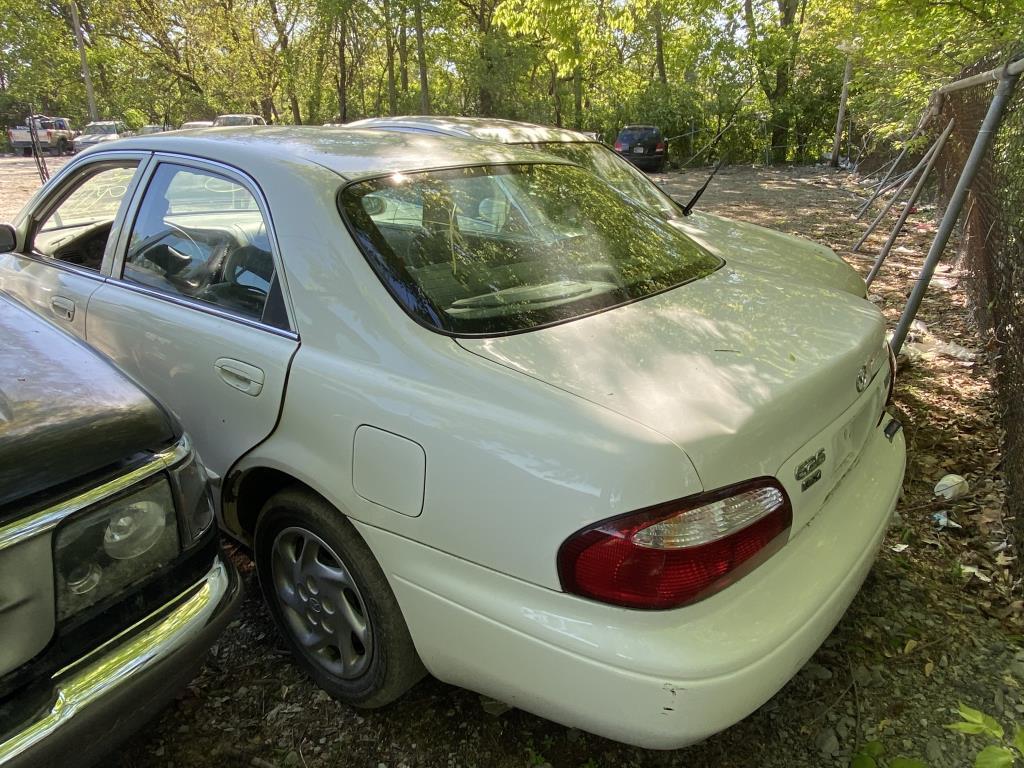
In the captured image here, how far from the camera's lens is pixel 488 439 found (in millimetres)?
1542

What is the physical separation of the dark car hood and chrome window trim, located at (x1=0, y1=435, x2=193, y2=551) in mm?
22

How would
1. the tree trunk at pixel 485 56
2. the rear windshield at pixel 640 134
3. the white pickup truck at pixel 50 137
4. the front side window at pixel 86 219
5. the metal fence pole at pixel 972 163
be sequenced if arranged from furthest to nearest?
1. the white pickup truck at pixel 50 137
2. the tree trunk at pixel 485 56
3. the rear windshield at pixel 640 134
4. the metal fence pole at pixel 972 163
5. the front side window at pixel 86 219

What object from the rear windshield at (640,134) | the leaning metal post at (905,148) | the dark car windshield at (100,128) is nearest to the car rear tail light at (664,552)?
the leaning metal post at (905,148)

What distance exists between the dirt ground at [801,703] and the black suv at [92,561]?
0.57m

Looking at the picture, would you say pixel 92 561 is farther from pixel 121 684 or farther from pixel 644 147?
pixel 644 147

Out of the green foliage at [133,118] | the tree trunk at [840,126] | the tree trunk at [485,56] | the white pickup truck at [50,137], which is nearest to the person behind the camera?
the tree trunk at [840,126]

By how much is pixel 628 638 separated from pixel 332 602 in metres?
1.04

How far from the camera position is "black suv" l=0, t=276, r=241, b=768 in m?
1.34

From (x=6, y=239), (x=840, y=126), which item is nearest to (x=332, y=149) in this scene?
(x=6, y=239)

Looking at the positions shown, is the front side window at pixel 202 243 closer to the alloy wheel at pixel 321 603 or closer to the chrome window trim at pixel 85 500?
the chrome window trim at pixel 85 500

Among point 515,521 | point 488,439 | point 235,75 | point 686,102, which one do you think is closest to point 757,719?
point 515,521

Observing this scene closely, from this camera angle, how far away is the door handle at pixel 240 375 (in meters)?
2.03

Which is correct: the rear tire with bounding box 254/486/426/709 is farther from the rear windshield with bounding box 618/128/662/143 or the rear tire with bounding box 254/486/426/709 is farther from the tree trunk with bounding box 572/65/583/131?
the tree trunk with bounding box 572/65/583/131

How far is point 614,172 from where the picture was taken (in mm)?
5281
